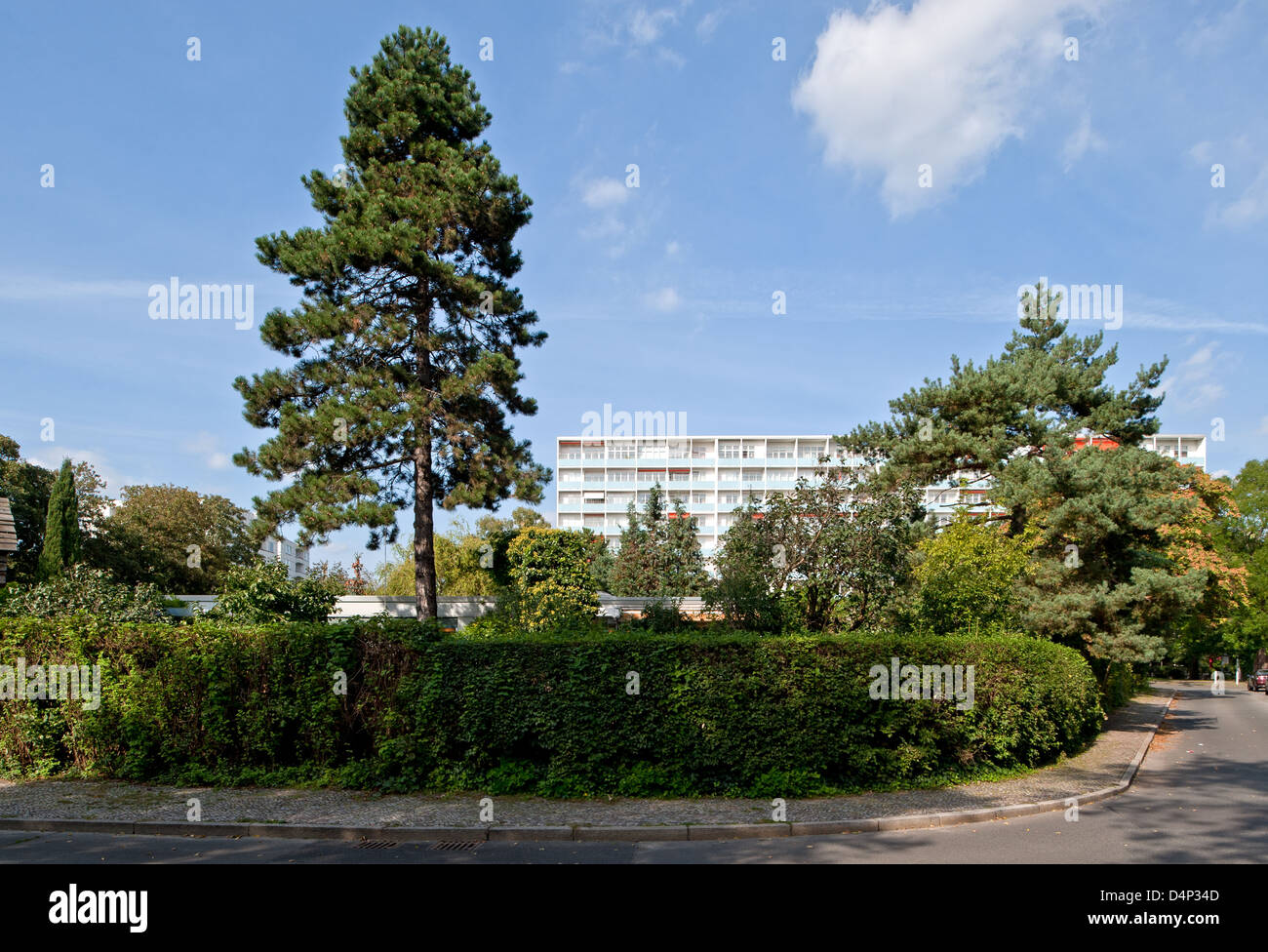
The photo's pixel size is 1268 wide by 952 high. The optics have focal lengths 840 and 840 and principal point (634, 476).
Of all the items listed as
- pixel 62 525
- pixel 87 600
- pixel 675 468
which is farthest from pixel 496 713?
pixel 675 468

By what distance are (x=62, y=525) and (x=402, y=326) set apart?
2337cm

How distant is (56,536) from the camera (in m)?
35.2

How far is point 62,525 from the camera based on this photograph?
1404 inches

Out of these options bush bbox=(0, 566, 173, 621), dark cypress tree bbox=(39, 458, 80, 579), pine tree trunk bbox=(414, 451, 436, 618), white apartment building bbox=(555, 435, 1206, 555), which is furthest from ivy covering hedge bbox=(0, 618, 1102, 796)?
white apartment building bbox=(555, 435, 1206, 555)

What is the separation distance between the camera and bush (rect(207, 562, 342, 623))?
1588 cm

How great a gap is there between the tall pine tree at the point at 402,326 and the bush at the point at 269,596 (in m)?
3.99

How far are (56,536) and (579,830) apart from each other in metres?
35.6

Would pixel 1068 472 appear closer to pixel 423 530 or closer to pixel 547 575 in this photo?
pixel 547 575

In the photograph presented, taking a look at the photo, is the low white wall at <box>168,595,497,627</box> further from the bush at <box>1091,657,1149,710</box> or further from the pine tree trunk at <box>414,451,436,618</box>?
the bush at <box>1091,657,1149,710</box>

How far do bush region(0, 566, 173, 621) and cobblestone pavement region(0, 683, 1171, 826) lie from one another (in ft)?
11.2

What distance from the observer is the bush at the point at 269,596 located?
52.1 ft

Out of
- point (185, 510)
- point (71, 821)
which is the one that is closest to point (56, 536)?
point (185, 510)
